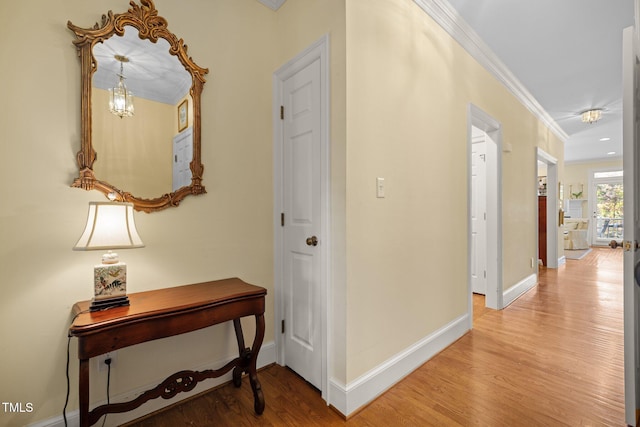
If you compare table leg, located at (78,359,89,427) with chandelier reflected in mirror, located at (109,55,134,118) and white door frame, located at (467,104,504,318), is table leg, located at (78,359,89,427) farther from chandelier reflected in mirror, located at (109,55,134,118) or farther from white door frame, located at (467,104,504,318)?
white door frame, located at (467,104,504,318)

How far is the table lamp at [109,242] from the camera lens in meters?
1.27

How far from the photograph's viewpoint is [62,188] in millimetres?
1392

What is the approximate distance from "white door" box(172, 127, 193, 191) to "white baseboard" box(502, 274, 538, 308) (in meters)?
3.58

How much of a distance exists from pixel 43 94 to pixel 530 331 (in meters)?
3.91

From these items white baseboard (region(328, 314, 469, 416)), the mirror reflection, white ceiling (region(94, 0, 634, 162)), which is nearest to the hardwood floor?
white baseboard (region(328, 314, 469, 416))

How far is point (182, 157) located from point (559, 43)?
3.63 m

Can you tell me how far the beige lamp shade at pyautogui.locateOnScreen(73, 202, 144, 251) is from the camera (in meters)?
1.27

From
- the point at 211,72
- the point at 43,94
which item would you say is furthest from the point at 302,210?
the point at 43,94

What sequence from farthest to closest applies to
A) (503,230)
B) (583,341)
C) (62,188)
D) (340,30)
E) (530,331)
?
(503,230) → (530,331) → (583,341) → (340,30) → (62,188)

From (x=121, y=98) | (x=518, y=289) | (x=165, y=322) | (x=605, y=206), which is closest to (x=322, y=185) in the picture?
(x=165, y=322)

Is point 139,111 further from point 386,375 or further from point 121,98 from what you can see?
point 386,375

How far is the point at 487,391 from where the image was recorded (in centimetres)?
181

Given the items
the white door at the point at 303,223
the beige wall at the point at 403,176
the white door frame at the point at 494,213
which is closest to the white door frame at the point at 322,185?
the white door at the point at 303,223

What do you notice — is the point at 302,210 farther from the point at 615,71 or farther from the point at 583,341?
the point at 615,71
